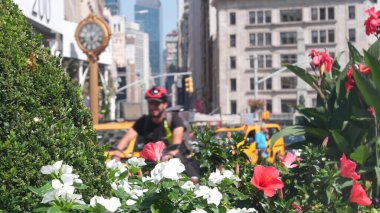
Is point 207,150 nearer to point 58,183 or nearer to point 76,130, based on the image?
point 76,130

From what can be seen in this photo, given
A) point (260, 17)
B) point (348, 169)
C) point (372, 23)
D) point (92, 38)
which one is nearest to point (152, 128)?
point (372, 23)

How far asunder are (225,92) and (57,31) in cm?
6515

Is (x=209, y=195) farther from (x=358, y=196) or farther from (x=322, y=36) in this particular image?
(x=322, y=36)

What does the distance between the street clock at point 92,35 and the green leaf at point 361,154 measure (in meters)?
30.6

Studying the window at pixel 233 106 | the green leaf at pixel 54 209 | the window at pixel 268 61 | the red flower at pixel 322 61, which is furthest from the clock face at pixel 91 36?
the window at pixel 268 61

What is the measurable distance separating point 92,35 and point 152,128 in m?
29.2

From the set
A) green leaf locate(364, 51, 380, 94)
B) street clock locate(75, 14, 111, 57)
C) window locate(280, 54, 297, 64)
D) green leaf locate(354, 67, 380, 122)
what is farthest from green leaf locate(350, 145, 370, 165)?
window locate(280, 54, 297, 64)

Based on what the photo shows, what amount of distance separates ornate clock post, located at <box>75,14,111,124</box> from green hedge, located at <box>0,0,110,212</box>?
31.9 metres

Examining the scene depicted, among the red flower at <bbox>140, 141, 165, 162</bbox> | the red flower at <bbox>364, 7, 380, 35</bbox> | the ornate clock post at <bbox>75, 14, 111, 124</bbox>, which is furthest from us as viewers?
the ornate clock post at <bbox>75, 14, 111, 124</bbox>

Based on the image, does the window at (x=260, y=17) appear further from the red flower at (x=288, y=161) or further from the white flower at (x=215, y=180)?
the white flower at (x=215, y=180)

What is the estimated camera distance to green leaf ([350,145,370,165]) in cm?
613

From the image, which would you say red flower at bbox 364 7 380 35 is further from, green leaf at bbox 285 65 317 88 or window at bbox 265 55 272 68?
window at bbox 265 55 272 68

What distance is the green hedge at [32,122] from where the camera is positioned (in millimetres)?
3283

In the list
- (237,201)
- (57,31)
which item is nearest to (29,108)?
(237,201)
